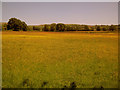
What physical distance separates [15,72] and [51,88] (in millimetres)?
2963

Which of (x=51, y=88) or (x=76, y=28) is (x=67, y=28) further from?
(x=51, y=88)

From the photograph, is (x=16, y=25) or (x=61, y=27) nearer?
(x=16, y=25)

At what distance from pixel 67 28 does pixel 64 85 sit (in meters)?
101

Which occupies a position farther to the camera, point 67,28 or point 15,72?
point 67,28

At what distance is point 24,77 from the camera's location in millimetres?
6340

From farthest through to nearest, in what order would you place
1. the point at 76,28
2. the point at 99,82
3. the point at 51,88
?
the point at 76,28
the point at 99,82
the point at 51,88

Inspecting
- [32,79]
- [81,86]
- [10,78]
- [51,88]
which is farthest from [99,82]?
[10,78]

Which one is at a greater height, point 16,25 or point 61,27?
point 61,27

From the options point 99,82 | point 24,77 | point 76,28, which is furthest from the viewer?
point 76,28

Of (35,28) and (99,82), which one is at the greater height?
(35,28)

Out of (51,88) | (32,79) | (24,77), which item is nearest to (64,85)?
(51,88)

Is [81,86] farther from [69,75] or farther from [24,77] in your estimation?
[24,77]

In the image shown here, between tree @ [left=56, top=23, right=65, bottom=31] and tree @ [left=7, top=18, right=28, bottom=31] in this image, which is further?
tree @ [left=56, top=23, right=65, bottom=31]

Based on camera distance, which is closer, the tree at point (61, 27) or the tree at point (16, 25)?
the tree at point (16, 25)
